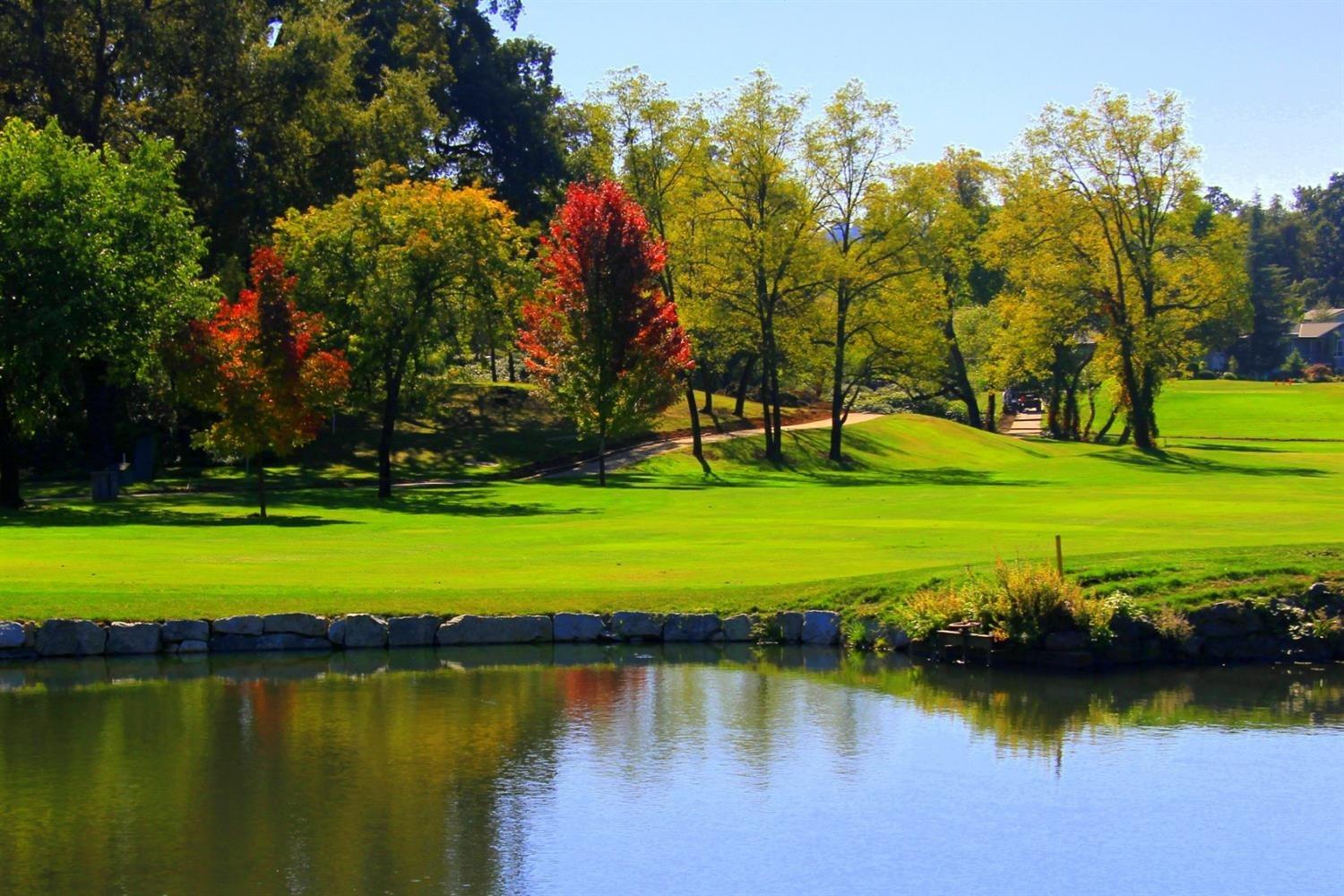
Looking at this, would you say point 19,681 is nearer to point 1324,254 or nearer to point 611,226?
point 611,226

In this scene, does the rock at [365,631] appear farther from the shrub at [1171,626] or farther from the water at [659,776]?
the shrub at [1171,626]

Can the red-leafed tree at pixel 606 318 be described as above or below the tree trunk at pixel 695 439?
above

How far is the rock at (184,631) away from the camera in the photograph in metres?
22.8

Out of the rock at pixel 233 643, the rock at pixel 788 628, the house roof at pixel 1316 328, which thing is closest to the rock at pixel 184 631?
the rock at pixel 233 643

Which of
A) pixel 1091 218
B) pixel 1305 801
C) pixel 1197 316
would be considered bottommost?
pixel 1305 801

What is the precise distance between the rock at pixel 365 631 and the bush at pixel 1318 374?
130 meters

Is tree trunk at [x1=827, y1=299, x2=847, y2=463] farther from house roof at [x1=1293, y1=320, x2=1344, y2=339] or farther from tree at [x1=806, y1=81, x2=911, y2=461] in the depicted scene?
house roof at [x1=1293, y1=320, x2=1344, y2=339]

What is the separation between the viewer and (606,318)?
54.2 m

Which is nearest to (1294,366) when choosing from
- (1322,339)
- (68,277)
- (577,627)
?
(1322,339)

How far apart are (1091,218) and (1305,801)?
62.6 m

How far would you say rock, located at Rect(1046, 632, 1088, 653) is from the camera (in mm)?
22312

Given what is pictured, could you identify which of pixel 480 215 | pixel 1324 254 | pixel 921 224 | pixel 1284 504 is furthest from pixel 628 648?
pixel 1324 254

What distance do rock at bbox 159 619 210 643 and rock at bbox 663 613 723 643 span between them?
7.04 metres

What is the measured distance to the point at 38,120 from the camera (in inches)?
2101
